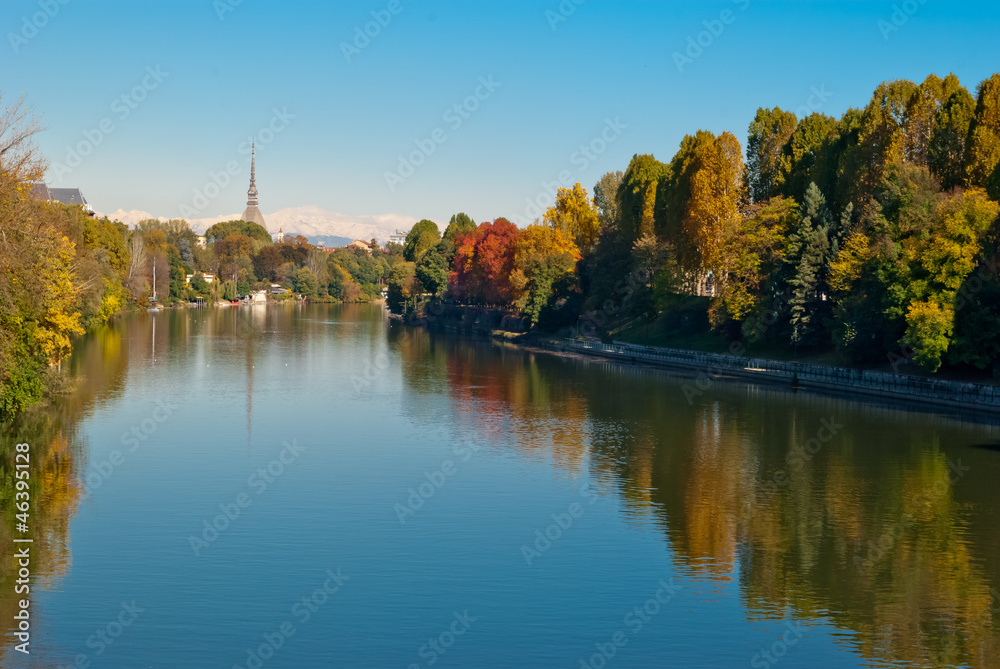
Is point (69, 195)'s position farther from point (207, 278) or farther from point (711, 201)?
point (711, 201)

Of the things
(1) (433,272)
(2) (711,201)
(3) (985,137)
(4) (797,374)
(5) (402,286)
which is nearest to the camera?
(3) (985,137)

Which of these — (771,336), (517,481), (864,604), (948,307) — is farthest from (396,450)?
(771,336)

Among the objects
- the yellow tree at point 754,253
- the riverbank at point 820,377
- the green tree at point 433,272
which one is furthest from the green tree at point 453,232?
the yellow tree at point 754,253

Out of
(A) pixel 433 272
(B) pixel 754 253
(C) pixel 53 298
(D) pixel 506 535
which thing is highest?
(A) pixel 433 272

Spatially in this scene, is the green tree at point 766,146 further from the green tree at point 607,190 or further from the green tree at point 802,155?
the green tree at point 607,190

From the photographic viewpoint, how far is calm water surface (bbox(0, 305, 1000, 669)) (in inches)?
786

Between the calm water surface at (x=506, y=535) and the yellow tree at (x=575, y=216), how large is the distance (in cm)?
5608

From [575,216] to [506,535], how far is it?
3316 inches

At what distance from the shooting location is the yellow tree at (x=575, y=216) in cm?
10819

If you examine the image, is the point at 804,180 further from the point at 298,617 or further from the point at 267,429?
the point at 298,617

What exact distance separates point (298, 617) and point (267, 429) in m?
24.6

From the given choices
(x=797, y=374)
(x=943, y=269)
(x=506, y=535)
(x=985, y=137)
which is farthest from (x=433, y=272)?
(x=506, y=535)

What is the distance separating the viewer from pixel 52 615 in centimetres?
2069

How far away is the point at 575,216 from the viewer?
109438 millimetres
